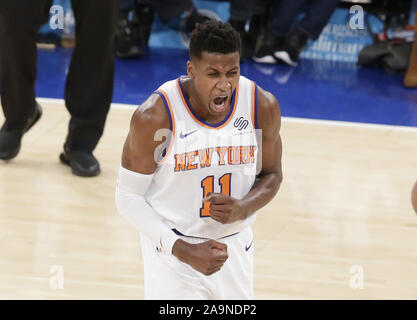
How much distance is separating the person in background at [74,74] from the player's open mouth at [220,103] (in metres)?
2.23

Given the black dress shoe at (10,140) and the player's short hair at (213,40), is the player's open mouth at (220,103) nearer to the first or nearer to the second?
the player's short hair at (213,40)

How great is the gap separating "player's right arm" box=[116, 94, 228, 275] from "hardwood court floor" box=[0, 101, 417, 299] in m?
1.15

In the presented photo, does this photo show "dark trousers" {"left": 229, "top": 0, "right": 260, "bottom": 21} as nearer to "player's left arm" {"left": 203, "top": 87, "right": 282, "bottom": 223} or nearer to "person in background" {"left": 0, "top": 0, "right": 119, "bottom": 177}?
"person in background" {"left": 0, "top": 0, "right": 119, "bottom": 177}

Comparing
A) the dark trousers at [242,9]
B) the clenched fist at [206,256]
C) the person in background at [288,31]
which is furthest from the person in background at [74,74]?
the person in background at [288,31]

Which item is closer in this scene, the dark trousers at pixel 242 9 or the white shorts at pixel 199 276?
the white shorts at pixel 199 276

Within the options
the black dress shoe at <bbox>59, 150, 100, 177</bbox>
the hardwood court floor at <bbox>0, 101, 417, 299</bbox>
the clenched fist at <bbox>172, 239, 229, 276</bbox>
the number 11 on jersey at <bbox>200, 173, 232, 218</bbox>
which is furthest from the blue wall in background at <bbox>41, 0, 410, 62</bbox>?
→ the clenched fist at <bbox>172, 239, 229, 276</bbox>

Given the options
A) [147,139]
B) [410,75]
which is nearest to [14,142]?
[147,139]

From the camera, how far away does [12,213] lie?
14.9 feet

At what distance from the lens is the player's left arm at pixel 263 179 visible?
8.57 ft

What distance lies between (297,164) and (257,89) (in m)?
2.55

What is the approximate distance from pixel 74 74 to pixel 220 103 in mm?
2428

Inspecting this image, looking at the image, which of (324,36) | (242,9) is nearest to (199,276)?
(242,9)

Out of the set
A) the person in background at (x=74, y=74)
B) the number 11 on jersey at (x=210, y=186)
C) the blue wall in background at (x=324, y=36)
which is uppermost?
the number 11 on jersey at (x=210, y=186)

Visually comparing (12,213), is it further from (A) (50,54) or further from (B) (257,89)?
(A) (50,54)
